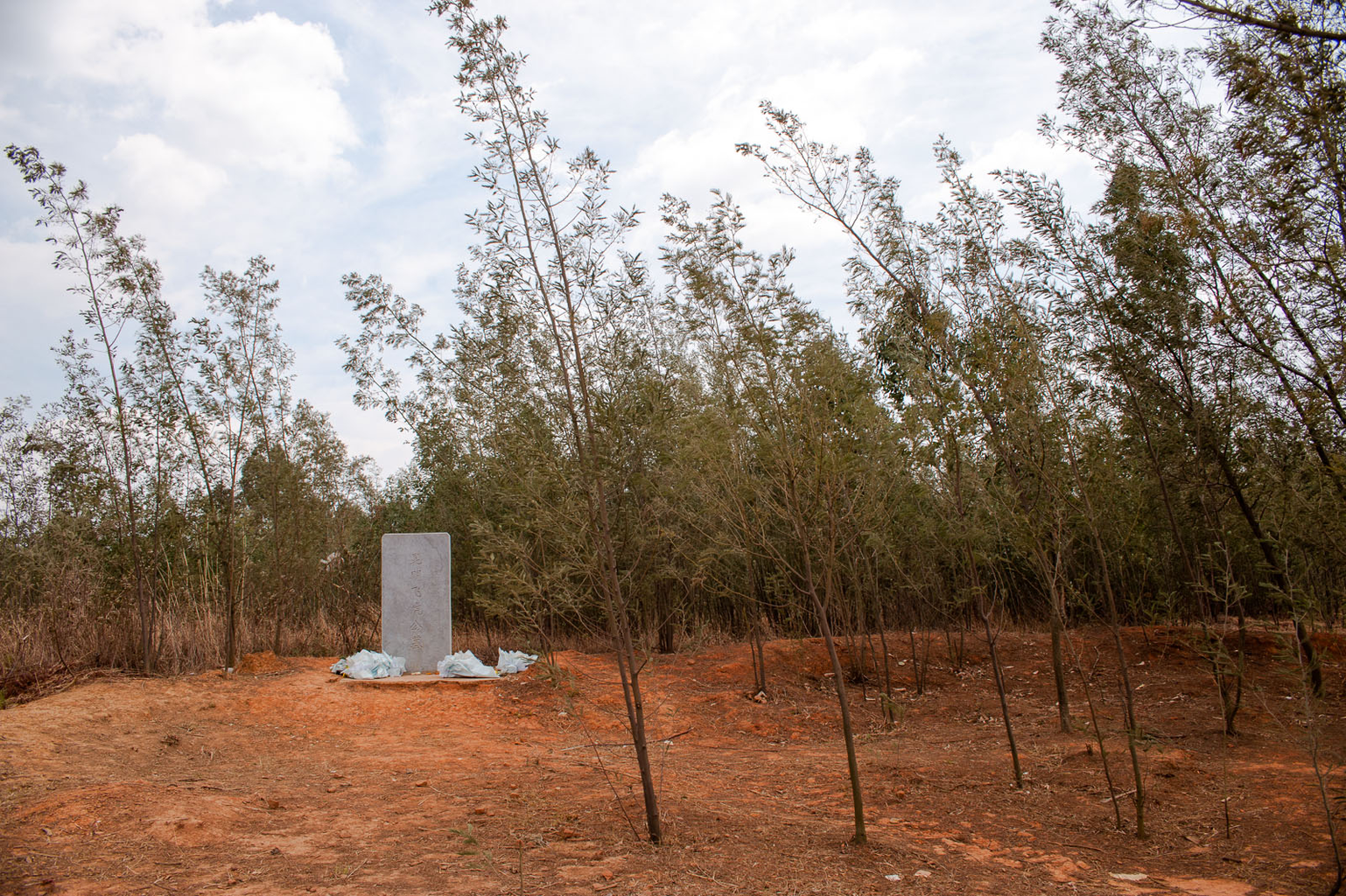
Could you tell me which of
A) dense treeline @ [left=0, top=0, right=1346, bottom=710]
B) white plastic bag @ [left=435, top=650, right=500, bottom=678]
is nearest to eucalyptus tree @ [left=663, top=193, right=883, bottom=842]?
dense treeline @ [left=0, top=0, right=1346, bottom=710]

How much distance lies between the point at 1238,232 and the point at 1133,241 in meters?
1.01

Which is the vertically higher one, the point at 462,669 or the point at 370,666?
the point at 370,666

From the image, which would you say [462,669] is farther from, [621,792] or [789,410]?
[789,410]

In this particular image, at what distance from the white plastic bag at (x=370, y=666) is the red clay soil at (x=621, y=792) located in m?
0.43

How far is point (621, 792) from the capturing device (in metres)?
5.77

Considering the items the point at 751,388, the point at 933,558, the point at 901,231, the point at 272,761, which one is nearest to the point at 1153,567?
the point at 933,558

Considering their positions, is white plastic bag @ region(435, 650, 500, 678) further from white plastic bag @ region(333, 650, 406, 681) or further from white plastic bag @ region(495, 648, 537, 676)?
white plastic bag @ region(333, 650, 406, 681)

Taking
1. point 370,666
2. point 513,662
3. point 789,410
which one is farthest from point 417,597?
point 789,410

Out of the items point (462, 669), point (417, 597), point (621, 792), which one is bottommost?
point (621, 792)

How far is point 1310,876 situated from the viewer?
402cm

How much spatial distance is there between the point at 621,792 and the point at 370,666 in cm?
582

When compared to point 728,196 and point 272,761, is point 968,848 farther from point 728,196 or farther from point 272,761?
point 272,761

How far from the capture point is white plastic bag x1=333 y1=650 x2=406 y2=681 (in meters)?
10.2

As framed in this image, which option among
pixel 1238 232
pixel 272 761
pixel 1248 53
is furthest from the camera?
pixel 272 761
